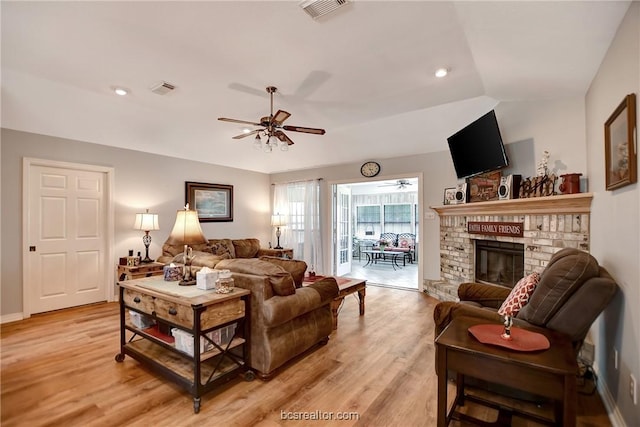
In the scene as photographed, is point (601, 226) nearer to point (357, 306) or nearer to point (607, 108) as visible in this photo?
point (607, 108)

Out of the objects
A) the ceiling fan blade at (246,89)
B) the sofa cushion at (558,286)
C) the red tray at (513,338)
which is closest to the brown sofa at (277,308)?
the red tray at (513,338)

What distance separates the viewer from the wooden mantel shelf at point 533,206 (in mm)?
2869

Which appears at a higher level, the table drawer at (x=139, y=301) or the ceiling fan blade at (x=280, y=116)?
the ceiling fan blade at (x=280, y=116)

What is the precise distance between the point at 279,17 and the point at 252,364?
2.67 meters

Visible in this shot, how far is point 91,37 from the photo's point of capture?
2439 millimetres

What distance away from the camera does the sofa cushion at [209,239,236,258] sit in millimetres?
5625

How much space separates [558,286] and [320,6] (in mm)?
2335

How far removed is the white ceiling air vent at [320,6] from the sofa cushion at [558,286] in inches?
86.3

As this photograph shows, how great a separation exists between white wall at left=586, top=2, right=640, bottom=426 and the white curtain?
4670 mm

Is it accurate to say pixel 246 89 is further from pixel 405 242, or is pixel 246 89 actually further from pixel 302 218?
pixel 405 242

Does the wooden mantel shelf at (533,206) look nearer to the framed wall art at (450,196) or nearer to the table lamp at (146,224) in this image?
the framed wall art at (450,196)

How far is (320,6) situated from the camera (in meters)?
2.02

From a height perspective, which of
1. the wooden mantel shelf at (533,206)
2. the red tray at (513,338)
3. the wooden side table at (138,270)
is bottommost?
the wooden side table at (138,270)

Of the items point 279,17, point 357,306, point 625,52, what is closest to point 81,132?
point 279,17
